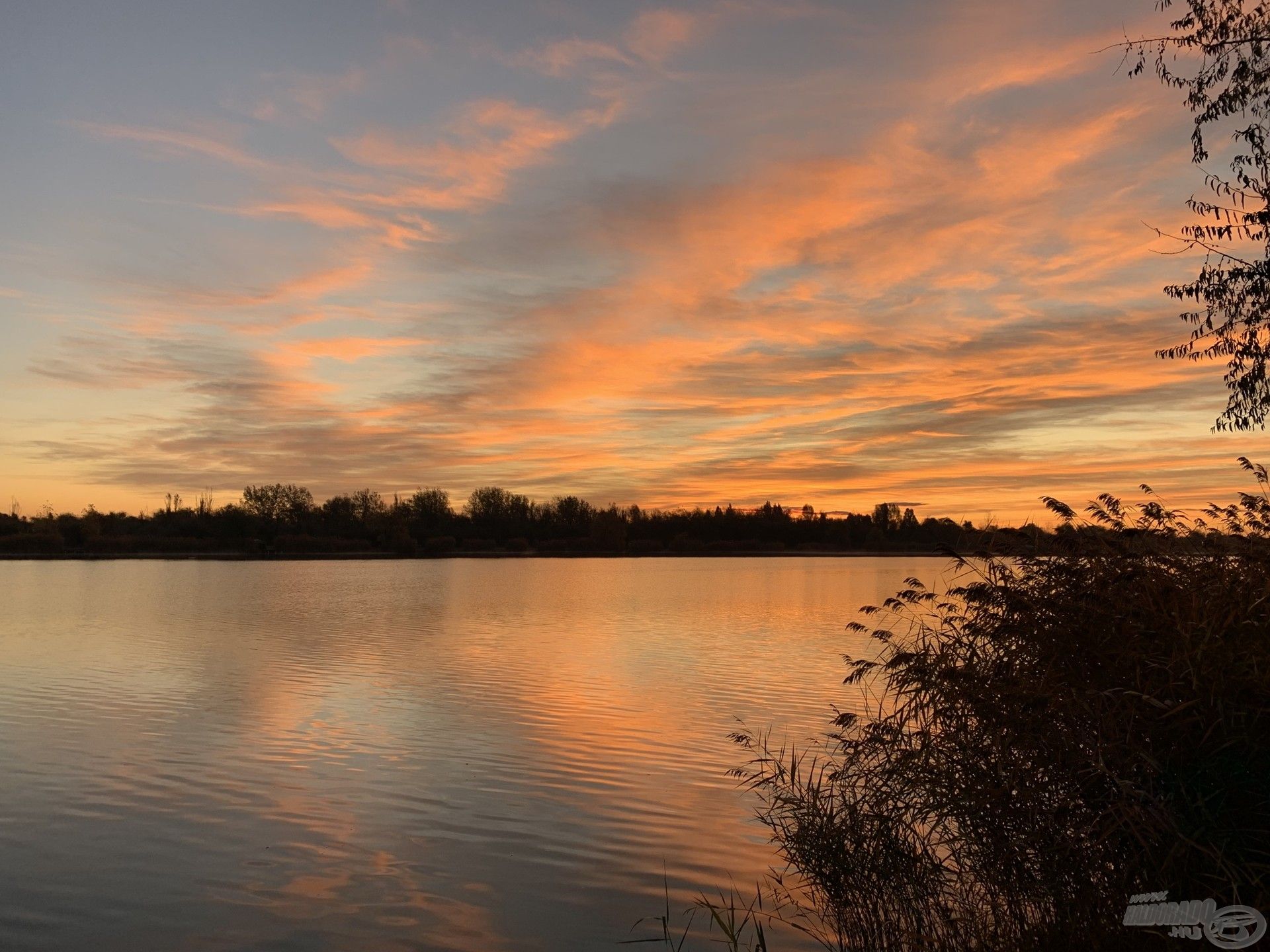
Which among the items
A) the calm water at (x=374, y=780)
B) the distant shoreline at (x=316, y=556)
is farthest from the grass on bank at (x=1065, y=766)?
the distant shoreline at (x=316, y=556)

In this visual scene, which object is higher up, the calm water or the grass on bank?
the grass on bank

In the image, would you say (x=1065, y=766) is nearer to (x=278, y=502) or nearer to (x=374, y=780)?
(x=374, y=780)

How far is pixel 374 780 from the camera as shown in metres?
11.7

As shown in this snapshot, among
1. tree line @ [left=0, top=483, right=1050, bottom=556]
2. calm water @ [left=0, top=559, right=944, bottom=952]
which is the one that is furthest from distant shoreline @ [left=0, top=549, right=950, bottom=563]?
calm water @ [left=0, top=559, right=944, bottom=952]

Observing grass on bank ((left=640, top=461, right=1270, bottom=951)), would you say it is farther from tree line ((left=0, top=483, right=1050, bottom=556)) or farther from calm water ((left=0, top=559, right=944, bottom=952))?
tree line ((left=0, top=483, right=1050, bottom=556))

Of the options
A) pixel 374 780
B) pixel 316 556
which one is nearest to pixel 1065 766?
pixel 374 780

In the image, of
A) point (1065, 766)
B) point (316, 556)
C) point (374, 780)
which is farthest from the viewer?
point (316, 556)

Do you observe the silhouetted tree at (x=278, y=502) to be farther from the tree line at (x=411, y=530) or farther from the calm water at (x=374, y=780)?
the calm water at (x=374, y=780)

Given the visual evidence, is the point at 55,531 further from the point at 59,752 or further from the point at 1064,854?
the point at 1064,854

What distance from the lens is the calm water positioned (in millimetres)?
7531

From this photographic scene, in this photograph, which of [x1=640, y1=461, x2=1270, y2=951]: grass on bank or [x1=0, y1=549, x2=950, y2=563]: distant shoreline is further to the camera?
[x1=0, y1=549, x2=950, y2=563]: distant shoreline

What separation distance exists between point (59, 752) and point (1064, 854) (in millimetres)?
12707

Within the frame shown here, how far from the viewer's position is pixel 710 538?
524ft

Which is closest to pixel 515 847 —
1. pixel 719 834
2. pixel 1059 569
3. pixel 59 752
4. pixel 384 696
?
pixel 719 834
